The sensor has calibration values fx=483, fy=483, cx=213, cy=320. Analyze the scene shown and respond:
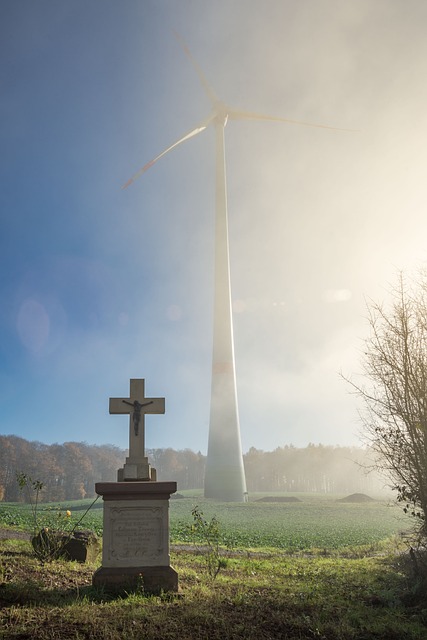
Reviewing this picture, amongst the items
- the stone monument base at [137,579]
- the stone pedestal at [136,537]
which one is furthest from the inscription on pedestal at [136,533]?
the stone monument base at [137,579]

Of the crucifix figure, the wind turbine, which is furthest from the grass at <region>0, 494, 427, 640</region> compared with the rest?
the wind turbine

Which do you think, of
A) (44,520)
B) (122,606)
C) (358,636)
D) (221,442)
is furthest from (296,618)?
(221,442)

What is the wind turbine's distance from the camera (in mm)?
53562

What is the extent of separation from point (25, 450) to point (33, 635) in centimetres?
8335

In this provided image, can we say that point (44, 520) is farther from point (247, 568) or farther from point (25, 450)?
point (25, 450)

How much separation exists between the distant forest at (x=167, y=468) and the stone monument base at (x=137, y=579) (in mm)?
57784

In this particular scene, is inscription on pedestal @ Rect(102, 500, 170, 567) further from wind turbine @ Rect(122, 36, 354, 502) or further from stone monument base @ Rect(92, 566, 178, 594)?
wind turbine @ Rect(122, 36, 354, 502)

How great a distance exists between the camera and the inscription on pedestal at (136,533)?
10.1 metres

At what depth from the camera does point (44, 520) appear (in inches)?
579

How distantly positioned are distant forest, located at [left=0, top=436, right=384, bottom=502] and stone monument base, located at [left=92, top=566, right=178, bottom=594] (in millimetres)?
57784

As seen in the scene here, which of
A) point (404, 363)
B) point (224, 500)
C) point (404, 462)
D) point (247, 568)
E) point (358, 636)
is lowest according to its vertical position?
point (224, 500)

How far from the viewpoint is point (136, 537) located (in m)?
10.2

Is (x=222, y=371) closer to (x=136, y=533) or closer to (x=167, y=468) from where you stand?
(x=136, y=533)

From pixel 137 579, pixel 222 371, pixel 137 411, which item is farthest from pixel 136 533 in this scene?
pixel 222 371
